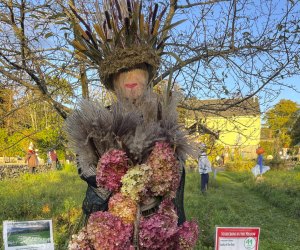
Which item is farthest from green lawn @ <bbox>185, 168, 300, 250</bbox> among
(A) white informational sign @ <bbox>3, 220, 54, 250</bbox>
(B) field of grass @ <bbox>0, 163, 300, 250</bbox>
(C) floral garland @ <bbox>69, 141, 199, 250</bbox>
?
(C) floral garland @ <bbox>69, 141, 199, 250</bbox>

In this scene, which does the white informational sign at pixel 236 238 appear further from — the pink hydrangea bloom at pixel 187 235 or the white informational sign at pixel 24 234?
the white informational sign at pixel 24 234

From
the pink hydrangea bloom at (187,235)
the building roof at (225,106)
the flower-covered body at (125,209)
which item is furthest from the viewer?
the building roof at (225,106)

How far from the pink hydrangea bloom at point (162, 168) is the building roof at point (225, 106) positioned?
2.01m

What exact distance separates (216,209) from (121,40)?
676cm

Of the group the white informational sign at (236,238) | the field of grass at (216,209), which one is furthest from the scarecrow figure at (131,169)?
the field of grass at (216,209)

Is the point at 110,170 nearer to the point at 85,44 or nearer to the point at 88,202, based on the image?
the point at 88,202

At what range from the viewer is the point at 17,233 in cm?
286

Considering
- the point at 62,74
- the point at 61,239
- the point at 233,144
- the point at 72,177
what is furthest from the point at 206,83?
the point at 72,177

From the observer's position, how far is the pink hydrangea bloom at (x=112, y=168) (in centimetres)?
151

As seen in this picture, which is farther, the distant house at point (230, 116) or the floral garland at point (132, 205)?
the distant house at point (230, 116)

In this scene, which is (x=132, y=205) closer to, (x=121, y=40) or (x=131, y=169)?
(x=131, y=169)

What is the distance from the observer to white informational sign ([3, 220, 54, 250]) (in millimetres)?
2840

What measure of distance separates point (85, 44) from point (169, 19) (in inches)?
57.5

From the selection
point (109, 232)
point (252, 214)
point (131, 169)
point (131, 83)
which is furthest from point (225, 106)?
point (252, 214)
